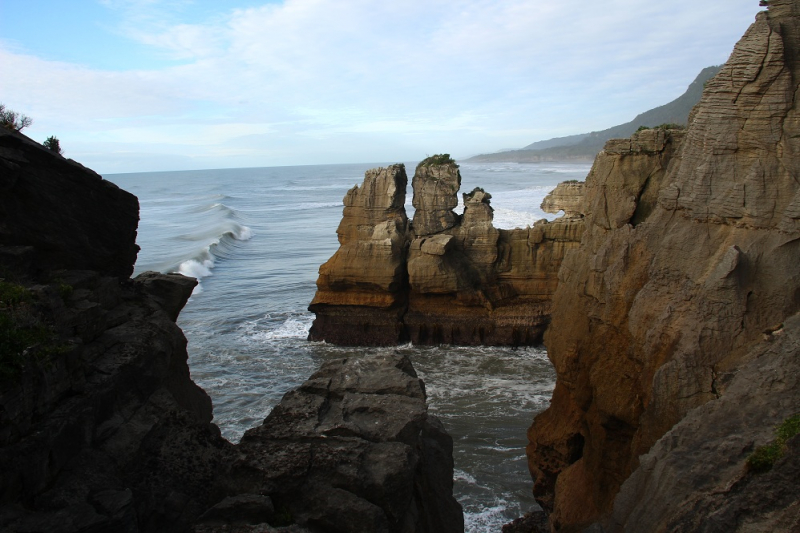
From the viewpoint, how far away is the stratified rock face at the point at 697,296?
25.7 feet

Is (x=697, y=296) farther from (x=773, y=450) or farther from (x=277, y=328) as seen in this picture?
→ (x=277, y=328)

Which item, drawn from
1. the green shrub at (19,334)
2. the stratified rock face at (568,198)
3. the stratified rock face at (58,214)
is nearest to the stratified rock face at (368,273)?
the stratified rock face at (568,198)

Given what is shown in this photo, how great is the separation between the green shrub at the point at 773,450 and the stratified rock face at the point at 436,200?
21570 millimetres

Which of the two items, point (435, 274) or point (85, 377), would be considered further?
point (435, 274)

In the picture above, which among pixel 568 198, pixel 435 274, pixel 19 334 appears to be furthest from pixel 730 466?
pixel 568 198

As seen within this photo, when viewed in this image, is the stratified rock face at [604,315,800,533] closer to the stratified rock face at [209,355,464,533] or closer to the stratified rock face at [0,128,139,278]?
the stratified rock face at [209,355,464,533]

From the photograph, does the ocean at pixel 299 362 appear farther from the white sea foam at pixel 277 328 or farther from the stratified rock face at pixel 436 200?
the stratified rock face at pixel 436 200

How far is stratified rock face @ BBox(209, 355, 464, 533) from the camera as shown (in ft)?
24.2

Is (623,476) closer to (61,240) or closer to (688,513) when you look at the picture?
(688,513)

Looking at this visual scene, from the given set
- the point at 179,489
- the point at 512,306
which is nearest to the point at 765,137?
the point at 179,489

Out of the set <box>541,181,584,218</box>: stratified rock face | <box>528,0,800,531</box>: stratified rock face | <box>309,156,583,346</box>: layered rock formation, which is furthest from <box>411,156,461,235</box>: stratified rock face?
<box>528,0,800,531</box>: stratified rock face

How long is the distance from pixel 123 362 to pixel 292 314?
23480 millimetres

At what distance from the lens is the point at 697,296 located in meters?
9.45

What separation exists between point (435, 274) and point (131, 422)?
1904 cm
